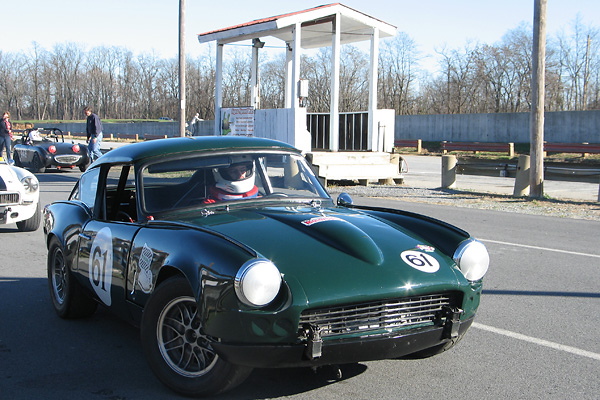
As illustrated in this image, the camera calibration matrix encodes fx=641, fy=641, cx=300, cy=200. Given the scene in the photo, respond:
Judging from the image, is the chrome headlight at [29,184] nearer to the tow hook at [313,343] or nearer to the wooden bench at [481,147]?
the tow hook at [313,343]

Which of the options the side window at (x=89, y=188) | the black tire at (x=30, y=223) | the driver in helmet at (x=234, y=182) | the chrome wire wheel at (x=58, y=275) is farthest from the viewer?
the black tire at (x=30, y=223)

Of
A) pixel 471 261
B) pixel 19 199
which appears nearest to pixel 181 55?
Answer: pixel 19 199

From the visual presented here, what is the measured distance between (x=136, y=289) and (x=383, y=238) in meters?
1.55

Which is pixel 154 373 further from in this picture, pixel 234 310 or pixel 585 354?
pixel 585 354

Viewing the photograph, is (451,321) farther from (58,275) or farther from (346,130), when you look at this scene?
(346,130)

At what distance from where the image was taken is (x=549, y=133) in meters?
40.7

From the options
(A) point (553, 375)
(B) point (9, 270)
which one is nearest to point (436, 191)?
(B) point (9, 270)

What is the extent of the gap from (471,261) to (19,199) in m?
7.26

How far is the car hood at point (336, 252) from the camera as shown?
3.31 m

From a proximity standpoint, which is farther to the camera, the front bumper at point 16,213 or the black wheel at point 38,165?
the black wheel at point 38,165

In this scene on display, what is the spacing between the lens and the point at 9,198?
9031mm

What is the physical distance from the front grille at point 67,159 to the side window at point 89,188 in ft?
51.6

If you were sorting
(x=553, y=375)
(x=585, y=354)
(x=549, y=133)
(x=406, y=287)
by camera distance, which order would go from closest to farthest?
(x=406, y=287)
(x=553, y=375)
(x=585, y=354)
(x=549, y=133)

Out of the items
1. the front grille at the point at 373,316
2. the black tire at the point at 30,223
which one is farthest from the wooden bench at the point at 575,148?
the front grille at the point at 373,316
